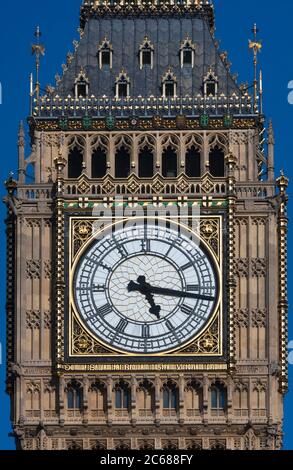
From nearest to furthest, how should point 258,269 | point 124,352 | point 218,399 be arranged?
point 124,352, point 218,399, point 258,269

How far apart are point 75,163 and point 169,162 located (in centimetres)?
184

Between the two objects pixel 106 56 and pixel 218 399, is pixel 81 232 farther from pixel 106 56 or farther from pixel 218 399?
pixel 106 56

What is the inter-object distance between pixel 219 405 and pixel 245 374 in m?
0.78

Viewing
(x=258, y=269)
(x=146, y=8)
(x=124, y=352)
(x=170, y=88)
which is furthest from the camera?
(x=146, y=8)

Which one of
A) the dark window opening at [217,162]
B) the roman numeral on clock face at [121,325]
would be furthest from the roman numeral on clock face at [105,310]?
the dark window opening at [217,162]

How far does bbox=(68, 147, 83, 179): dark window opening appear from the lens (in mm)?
111250

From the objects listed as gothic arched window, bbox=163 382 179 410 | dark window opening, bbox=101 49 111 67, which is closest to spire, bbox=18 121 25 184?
dark window opening, bbox=101 49 111 67

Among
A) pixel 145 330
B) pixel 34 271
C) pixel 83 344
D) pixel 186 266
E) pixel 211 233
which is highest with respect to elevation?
pixel 211 233

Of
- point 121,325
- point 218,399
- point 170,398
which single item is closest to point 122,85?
point 121,325

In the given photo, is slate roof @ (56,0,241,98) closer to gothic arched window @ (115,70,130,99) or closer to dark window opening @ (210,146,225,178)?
gothic arched window @ (115,70,130,99)

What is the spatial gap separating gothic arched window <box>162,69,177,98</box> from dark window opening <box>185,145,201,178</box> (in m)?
1.22

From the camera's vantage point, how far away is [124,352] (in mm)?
109250

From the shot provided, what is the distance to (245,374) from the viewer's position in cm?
10944
